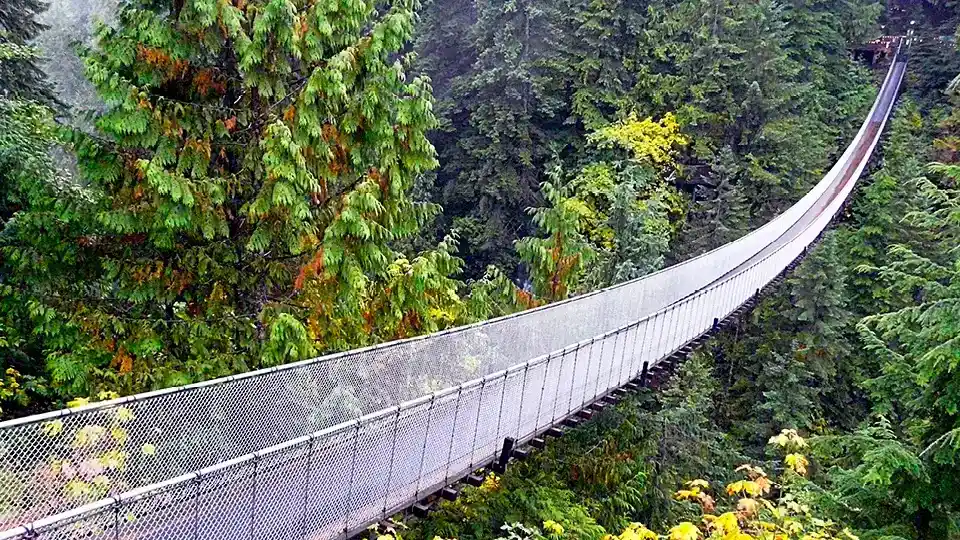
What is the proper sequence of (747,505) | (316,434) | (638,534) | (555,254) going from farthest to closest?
(555,254) < (316,434) < (747,505) < (638,534)

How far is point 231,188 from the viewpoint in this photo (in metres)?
4.71

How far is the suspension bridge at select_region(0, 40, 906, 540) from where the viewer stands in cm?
288

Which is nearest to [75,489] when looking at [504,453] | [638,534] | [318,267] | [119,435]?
[119,435]

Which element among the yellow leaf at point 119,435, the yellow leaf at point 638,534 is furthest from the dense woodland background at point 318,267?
the yellow leaf at point 119,435

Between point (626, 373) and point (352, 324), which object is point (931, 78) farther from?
point (352, 324)

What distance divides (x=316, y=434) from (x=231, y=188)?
6.54 feet

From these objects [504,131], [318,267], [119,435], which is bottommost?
[119,435]

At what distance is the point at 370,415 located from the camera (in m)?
3.77

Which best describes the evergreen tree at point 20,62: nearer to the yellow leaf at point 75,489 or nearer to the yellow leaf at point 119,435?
the yellow leaf at point 119,435

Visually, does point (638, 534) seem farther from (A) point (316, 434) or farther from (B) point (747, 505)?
(A) point (316, 434)

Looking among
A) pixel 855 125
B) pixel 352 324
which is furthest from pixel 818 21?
pixel 352 324

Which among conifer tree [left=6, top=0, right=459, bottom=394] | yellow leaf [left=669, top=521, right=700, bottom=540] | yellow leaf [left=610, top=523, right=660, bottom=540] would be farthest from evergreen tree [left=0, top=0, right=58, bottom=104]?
yellow leaf [left=669, top=521, right=700, bottom=540]

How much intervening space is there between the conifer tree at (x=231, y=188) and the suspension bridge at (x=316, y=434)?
0.68m

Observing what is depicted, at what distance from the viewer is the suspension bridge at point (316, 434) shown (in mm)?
2885
